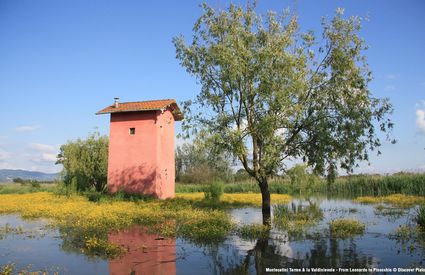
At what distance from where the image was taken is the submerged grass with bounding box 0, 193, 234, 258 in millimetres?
14602

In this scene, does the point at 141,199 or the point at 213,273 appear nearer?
the point at 213,273

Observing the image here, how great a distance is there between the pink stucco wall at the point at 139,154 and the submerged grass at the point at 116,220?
10.8 feet

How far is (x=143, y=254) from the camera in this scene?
12344 mm

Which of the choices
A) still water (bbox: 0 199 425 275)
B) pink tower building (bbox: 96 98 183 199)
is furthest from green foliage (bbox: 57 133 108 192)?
still water (bbox: 0 199 425 275)

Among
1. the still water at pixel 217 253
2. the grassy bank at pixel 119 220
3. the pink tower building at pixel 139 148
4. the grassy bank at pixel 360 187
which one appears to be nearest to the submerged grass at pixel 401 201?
the grassy bank at pixel 360 187

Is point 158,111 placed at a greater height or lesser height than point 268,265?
greater

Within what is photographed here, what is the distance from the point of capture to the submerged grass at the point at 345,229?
15531 millimetres

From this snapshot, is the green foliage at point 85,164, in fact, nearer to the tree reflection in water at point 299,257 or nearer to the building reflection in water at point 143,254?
the building reflection in water at point 143,254

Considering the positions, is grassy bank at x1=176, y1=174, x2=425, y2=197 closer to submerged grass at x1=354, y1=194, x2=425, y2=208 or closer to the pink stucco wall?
submerged grass at x1=354, y1=194, x2=425, y2=208

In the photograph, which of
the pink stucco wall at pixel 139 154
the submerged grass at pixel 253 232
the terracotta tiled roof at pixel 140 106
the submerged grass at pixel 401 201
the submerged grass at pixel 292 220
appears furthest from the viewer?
the terracotta tiled roof at pixel 140 106

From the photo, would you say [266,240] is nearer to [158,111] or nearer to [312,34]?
[312,34]

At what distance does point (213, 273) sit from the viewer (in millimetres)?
10344

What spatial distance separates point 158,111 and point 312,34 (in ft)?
50.2

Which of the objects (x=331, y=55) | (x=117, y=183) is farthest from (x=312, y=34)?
(x=117, y=183)
